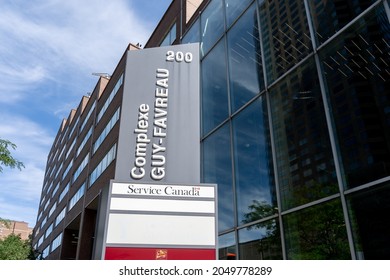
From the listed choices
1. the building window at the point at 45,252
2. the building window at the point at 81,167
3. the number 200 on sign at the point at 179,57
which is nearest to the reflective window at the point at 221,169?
the number 200 on sign at the point at 179,57

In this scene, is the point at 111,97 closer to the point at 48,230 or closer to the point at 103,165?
the point at 103,165

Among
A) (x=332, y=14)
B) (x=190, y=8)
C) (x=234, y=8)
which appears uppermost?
(x=190, y=8)

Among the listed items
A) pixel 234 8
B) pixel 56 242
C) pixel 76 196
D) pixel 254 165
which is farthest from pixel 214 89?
pixel 56 242

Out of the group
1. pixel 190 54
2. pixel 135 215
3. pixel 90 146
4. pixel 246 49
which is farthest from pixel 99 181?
pixel 135 215

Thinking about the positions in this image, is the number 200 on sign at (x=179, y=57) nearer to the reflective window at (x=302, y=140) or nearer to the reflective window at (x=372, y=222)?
the reflective window at (x=302, y=140)

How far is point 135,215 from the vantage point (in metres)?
7.00

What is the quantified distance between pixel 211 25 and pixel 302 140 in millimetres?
9098

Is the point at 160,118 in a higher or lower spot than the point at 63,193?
lower

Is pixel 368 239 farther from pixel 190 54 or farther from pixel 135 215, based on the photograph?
pixel 190 54

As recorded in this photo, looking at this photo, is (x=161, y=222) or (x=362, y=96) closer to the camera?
(x=161, y=222)

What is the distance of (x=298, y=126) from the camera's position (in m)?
10.3

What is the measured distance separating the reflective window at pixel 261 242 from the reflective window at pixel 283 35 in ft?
15.2

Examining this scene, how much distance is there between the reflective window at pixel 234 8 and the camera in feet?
47.8

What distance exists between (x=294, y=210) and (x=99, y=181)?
77.4 ft
